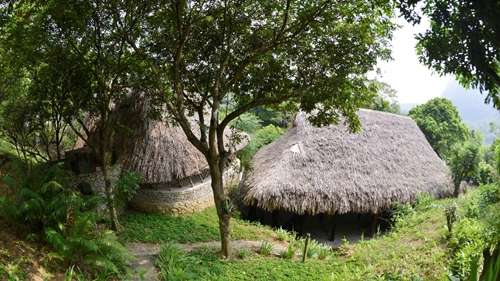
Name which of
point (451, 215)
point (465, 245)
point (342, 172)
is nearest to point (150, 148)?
point (342, 172)

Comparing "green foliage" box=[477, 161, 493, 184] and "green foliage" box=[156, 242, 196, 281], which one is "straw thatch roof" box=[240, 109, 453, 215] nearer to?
"green foliage" box=[477, 161, 493, 184]

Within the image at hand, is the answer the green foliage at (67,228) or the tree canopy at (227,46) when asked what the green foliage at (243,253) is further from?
the green foliage at (67,228)

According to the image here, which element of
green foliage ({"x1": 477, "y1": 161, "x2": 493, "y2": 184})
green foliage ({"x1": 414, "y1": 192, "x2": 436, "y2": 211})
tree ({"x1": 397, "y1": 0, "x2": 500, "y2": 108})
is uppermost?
tree ({"x1": 397, "y1": 0, "x2": 500, "y2": 108})

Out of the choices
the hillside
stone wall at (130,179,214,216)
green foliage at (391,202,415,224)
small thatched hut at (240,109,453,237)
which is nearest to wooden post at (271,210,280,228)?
small thatched hut at (240,109,453,237)

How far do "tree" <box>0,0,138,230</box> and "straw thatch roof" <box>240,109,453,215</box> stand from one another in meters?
5.11

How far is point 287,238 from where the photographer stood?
955cm

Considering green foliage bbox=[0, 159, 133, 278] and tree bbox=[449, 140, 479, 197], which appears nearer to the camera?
green foliage bbox=[0, 159, 133, 278]

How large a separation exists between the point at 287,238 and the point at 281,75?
→ 16.2ft

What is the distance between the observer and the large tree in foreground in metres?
6.24

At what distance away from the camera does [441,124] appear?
880 inches

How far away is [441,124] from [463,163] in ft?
34.0

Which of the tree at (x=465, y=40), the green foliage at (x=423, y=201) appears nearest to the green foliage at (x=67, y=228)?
the tree at (x=465, y=40)

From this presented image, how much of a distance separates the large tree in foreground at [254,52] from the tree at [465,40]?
2338 mm

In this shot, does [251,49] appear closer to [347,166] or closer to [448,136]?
[347,166]
